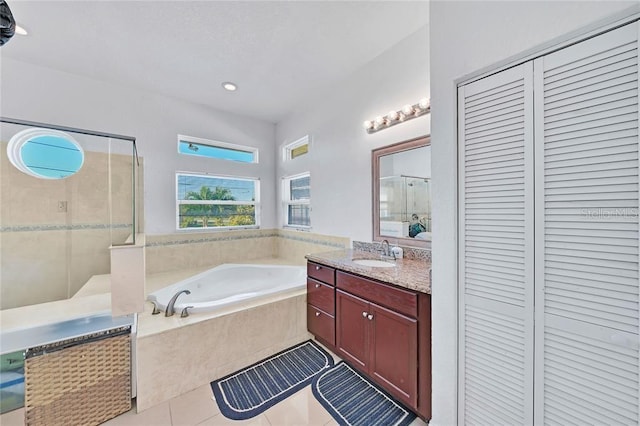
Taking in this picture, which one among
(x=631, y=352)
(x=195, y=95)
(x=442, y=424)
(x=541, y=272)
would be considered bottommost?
(x=442, y=424)

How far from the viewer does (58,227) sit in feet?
8.44

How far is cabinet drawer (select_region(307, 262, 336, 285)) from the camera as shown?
2.08 metres

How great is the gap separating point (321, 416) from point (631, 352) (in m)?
1.55

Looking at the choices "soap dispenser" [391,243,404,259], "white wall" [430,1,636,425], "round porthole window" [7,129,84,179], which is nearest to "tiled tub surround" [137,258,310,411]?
"soap dispenser" [391,243,404,259]

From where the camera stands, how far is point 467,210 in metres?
1.23

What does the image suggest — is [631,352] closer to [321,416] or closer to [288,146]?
[321,416]

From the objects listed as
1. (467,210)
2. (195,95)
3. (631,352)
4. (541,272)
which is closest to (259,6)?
(195,95)

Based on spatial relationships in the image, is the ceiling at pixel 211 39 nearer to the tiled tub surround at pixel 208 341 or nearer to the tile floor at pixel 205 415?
the tiled tub surround at pixel 208 341

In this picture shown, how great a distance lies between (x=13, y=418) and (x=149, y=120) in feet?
9.66

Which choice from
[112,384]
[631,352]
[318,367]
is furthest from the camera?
[318,367]

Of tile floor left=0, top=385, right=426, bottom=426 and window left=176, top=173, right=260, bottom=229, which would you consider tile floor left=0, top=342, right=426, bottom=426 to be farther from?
window left=176, top=173, right=260, bottom=229

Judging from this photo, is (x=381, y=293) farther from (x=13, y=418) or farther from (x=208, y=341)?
(x=13, y=418)

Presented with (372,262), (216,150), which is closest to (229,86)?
(216,150)

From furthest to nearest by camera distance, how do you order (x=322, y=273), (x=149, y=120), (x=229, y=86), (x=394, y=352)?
(x=149, y=120) < (x=229, y=86) < (x=322, y=273) < (x=394, y=352)
